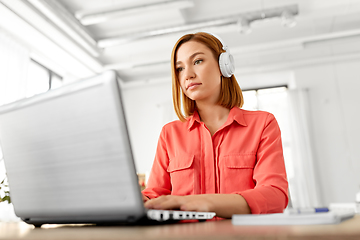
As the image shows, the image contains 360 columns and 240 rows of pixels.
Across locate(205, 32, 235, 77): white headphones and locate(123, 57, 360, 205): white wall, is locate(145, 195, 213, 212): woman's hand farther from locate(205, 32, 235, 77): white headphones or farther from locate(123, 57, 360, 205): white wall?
locate(123, 57, 360, 205): white wall

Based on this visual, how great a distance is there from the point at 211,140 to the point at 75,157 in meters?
0.72

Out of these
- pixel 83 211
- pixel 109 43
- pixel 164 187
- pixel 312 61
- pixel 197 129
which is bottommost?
pixel 164 187

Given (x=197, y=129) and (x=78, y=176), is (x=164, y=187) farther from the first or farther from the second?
(x=78, y=176)

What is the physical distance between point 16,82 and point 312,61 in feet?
17.8

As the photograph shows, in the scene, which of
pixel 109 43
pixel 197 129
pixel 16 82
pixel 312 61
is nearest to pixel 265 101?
pixel 312 61

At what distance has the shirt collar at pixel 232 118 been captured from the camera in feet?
4.10

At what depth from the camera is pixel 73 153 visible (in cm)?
60

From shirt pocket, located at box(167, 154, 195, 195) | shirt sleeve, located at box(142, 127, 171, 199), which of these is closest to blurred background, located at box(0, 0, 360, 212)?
shirt sleeve, located at box(142, 127, 171, 199)

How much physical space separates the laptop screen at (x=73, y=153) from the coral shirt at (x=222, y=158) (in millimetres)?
562

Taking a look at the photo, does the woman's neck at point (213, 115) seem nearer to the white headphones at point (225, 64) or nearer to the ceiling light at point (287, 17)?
the white headphones at point (225, 64)

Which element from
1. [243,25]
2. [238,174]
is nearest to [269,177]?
[238,174]

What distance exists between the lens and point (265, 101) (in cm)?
661

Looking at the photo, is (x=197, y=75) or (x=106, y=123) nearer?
(x=106, y=123)

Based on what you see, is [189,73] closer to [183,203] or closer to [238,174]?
[238,174]
